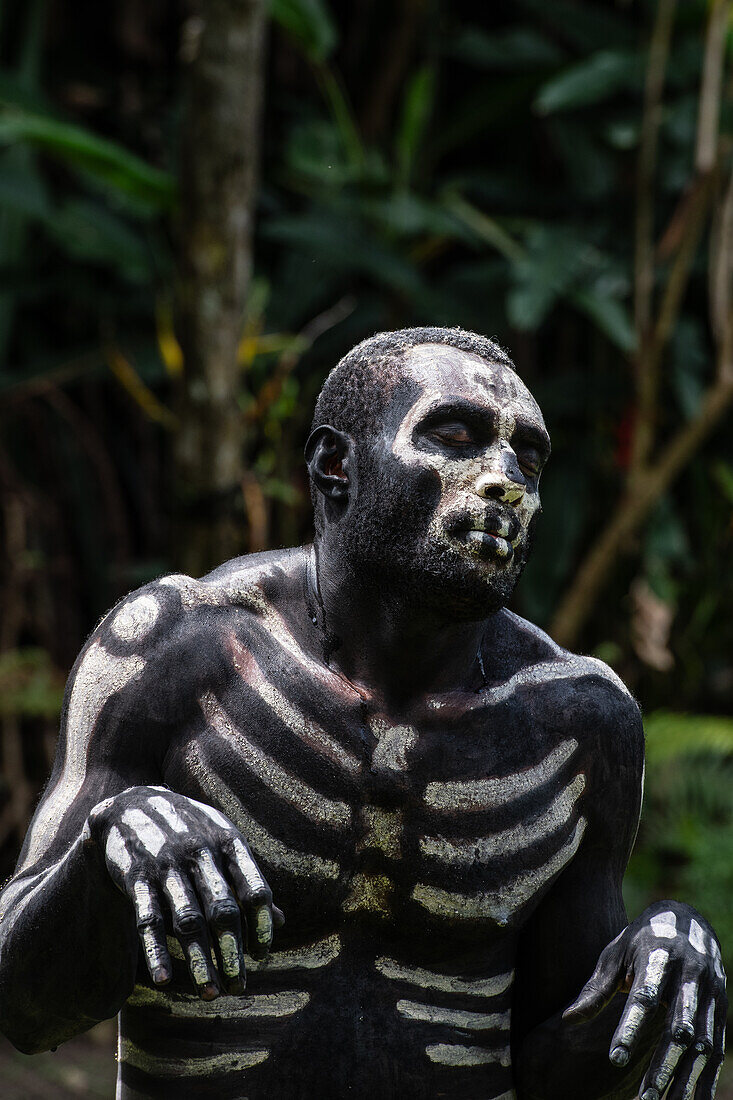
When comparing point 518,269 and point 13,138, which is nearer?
point 13,138

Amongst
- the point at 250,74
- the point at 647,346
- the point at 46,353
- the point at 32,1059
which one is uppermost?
the point at 250,74

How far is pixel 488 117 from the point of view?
468 centimetres

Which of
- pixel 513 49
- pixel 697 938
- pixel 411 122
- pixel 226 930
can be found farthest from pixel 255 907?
pixel 513 49

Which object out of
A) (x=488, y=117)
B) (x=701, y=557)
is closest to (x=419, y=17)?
(x=488, y=117)

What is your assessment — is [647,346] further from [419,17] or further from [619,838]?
[619,838]

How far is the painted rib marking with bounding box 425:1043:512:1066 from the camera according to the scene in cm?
151

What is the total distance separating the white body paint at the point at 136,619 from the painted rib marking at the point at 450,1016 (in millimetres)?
496

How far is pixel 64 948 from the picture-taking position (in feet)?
4.46

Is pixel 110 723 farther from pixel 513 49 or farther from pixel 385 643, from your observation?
pixel 513 49

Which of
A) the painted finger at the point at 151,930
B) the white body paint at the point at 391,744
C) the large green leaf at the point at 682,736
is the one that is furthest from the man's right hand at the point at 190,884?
the large green leaf at the point at 682,736

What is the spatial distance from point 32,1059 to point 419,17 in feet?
12.5

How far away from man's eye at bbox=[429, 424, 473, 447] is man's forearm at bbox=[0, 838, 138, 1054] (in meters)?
0.55

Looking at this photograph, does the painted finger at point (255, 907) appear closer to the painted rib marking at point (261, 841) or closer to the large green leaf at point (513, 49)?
Answer: the painted rib marking at point (261, 841)

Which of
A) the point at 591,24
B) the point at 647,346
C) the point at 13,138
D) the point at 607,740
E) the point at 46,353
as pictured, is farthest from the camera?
the point at 46,353
